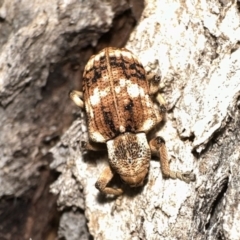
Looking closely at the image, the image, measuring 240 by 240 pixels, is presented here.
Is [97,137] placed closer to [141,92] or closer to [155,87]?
[141,92]

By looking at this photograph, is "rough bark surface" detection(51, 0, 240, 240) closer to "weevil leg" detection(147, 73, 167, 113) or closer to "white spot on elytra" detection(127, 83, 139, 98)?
"weevil leg" detection(147, 73, 167, 113)

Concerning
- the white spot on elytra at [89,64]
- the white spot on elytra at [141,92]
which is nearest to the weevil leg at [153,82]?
the white spot on elytra at [141,92]

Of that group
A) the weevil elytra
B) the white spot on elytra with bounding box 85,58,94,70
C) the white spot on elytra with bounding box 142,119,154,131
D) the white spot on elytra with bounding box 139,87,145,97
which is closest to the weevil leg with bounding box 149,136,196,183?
the weevil elytra

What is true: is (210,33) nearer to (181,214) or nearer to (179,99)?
(179,99)

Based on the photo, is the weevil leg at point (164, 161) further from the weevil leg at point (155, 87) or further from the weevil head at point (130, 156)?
the weevil leg at point (155, 87)

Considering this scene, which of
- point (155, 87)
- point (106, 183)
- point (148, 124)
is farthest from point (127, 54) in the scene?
point (106, 183)

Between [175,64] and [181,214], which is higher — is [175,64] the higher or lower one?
the higher one

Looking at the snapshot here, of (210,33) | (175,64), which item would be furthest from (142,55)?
(210,33)
